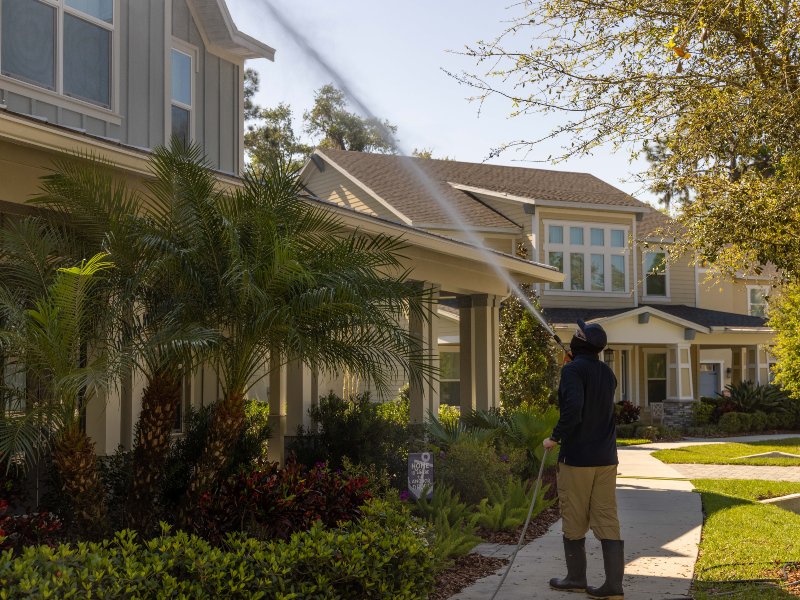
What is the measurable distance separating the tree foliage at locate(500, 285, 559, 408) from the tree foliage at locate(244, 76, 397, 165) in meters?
20.4

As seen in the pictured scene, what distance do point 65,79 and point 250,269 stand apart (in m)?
5.64

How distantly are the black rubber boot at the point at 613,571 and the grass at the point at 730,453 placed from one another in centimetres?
1289

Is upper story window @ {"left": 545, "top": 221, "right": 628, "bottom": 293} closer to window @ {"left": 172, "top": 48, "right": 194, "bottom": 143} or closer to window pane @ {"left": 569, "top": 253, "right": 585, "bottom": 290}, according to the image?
window pane @ {"left": 569, "top": 253, "right": 585, "bottom": 290}

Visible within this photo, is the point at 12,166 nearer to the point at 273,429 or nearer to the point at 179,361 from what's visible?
the point at 179,361

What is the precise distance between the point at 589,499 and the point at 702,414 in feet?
73.6

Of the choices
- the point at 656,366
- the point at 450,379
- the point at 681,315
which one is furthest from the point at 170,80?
the point at 656,366

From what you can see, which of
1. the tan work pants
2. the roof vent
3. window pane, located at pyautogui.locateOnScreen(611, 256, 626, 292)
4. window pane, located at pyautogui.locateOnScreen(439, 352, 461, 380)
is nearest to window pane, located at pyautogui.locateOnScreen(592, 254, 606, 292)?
window pane, located at pyautogui.locateOnScreen(611, 256, 626, 292)

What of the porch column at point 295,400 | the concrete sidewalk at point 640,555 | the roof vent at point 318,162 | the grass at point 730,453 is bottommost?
the grass at point 730,453

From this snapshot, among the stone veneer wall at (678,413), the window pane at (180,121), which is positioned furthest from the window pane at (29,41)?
the stone veneer wall at (678,413)

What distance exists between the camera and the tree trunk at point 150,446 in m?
7.05

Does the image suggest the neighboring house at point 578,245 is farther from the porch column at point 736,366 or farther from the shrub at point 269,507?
the shrub at point 269,507

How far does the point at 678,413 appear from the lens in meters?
28.6

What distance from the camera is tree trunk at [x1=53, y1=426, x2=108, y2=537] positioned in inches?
259

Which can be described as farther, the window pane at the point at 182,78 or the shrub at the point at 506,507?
the window pane at the point at 182,78
